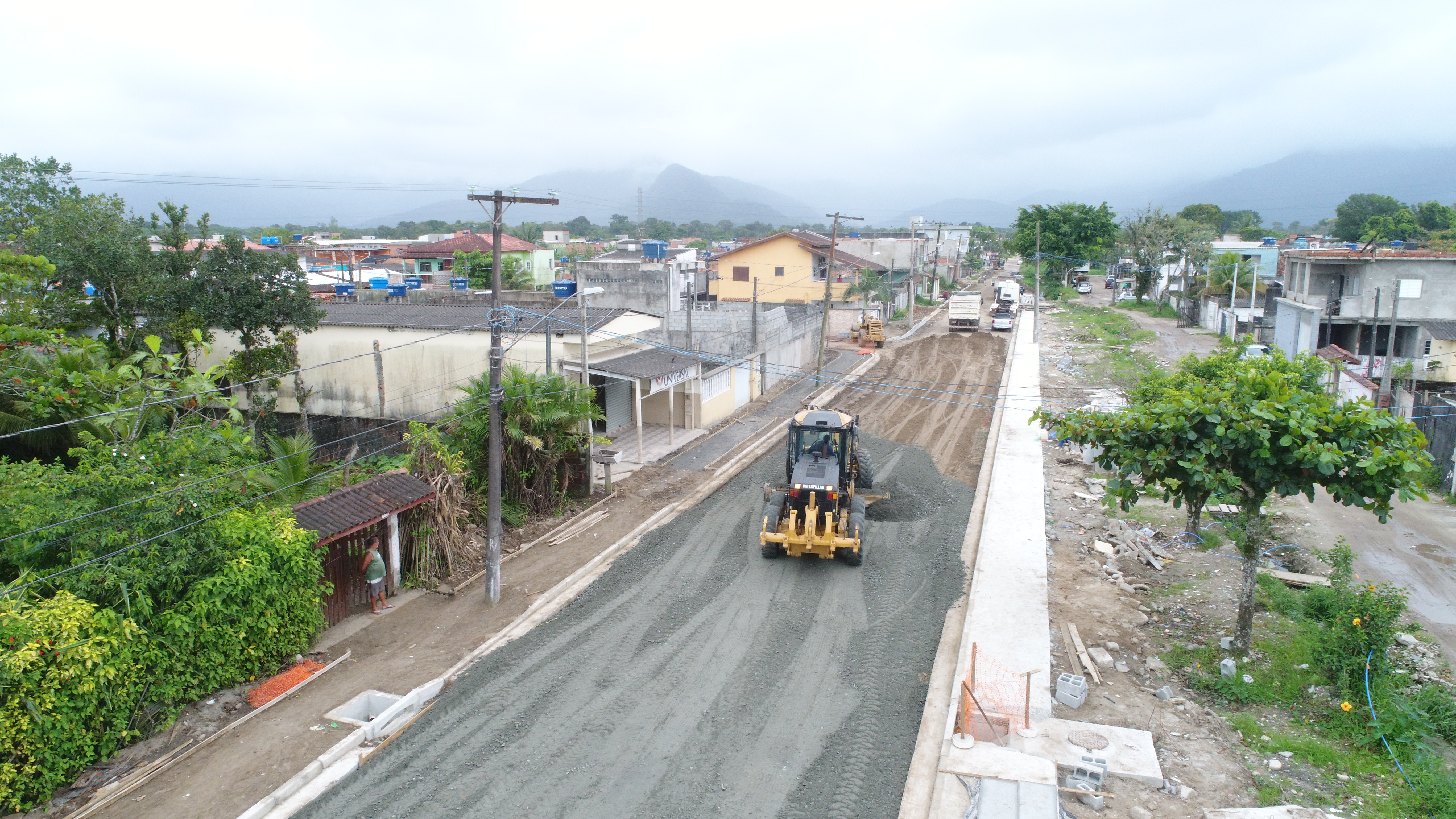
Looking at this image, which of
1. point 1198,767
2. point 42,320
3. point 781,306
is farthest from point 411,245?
point 1198,767

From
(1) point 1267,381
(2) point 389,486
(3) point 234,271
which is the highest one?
(3) point 234,271

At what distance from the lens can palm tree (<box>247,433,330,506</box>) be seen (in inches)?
515

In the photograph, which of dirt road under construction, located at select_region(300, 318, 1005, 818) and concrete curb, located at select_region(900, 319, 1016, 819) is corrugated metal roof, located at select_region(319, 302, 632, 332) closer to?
dirt road under construction, located at select_region(300, 318, 1005, 818)

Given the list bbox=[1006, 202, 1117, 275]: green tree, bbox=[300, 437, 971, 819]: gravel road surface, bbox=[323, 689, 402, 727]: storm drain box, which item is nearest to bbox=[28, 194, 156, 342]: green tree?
bbox=[323, 689, 402, 727]: storm drain box

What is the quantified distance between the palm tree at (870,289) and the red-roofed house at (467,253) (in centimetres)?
2076

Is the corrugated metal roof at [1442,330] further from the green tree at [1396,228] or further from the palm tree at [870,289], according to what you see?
the green tree at [1396,228]

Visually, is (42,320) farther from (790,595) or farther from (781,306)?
(781,306)

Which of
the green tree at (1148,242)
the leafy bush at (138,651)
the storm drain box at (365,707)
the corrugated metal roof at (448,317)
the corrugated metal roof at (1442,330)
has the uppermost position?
the green tree at (1148,242)

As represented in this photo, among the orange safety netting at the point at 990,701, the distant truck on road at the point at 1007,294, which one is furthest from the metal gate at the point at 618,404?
the distant truck on road at the point at 1007,294

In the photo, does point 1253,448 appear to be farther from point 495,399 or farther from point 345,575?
point 345,575

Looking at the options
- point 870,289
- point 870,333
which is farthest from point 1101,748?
point 870,289

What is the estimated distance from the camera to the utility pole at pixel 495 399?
42.3 feet

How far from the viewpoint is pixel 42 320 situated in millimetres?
20266

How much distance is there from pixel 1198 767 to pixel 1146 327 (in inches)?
1848
